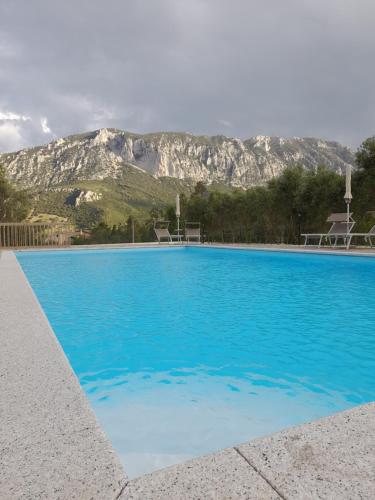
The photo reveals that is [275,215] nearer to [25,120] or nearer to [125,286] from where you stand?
[125,286]

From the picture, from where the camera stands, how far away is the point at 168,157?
96.4m

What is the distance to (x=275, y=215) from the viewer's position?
1698cm

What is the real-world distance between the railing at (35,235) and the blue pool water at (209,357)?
37.3 feet

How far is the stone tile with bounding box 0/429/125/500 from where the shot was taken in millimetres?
1011

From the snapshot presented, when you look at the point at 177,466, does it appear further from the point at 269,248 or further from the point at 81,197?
the point at 81,197

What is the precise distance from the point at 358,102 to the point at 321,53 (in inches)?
386

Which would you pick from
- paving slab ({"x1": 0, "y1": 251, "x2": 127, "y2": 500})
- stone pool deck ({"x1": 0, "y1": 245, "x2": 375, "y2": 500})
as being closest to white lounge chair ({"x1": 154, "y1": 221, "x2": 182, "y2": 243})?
paving slab ({"x1": 0, "y1": 251, "x2": 127, "y2": 500})

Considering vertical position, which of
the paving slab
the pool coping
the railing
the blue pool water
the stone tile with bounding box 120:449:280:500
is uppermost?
the railing

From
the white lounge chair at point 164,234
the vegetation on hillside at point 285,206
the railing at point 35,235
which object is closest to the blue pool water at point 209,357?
the vegetation on hillside at point 285,206

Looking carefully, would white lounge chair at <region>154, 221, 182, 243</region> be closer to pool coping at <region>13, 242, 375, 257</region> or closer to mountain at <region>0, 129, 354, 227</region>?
pool coping at <region>13, 242, 375, 257</region>

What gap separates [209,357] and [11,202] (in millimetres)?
19517

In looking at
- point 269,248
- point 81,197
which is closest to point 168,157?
point 81,197

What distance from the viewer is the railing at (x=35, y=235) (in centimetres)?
1652

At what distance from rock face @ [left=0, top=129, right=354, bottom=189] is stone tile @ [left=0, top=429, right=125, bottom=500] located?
7928cm
